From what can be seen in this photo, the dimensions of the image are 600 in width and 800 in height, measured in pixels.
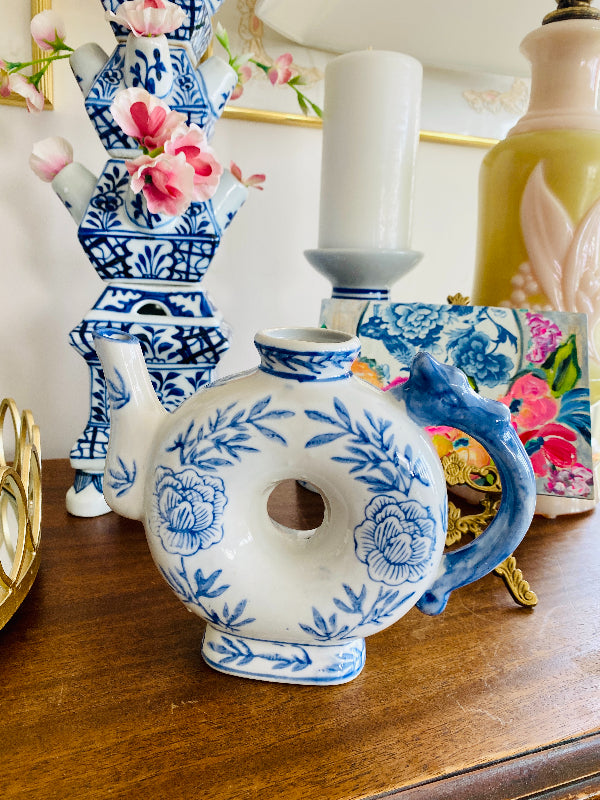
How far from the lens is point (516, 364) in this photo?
55 centimetres

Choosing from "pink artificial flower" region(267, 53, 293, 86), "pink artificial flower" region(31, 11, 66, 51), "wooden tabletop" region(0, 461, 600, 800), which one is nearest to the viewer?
"wooden tabletop" region(0, 461, 600, 800)

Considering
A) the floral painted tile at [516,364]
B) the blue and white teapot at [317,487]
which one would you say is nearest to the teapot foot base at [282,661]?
the blue and white teapot at [317,487]

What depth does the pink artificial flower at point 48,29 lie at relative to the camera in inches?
21.1

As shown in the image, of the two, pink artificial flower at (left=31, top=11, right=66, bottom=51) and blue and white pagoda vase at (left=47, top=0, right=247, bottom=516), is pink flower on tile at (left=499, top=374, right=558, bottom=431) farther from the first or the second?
pink artificial flower at (left=31, top=11, right=66, bottom=51)

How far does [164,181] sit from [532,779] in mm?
421

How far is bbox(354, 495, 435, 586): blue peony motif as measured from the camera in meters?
0.31

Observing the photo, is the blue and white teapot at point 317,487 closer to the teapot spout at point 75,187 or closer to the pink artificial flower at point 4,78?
the teapot spout at point 75,187

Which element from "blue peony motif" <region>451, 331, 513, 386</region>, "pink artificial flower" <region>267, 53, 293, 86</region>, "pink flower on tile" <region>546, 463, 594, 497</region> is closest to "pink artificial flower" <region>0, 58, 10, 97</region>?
"pink artificial flower" <region>267, 53, 293, 86</region>

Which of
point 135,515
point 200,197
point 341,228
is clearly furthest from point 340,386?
point 341,228

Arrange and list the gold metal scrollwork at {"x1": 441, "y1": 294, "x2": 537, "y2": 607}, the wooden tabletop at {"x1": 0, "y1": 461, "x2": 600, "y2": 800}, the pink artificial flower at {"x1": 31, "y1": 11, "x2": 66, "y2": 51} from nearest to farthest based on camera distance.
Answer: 1. the wooden tabletop at {"x1": 0, "y1": 461, "x2": 600, "y2": 800}
2. the gold metal scrollwork at {"x1": 441, "y1": 294, "x2": 537, "y2": 607}
3. the pink artificial flower at {"x1": 31, "y1": 11, "x2": 66, "y2": 51}

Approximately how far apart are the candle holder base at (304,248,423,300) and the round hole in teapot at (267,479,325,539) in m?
0.20

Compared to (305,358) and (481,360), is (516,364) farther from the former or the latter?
(305,358)

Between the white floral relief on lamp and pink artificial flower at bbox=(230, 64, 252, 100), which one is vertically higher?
pink artificial flower at bbox=(230, 64, 252, 100)

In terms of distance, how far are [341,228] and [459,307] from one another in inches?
5.8
